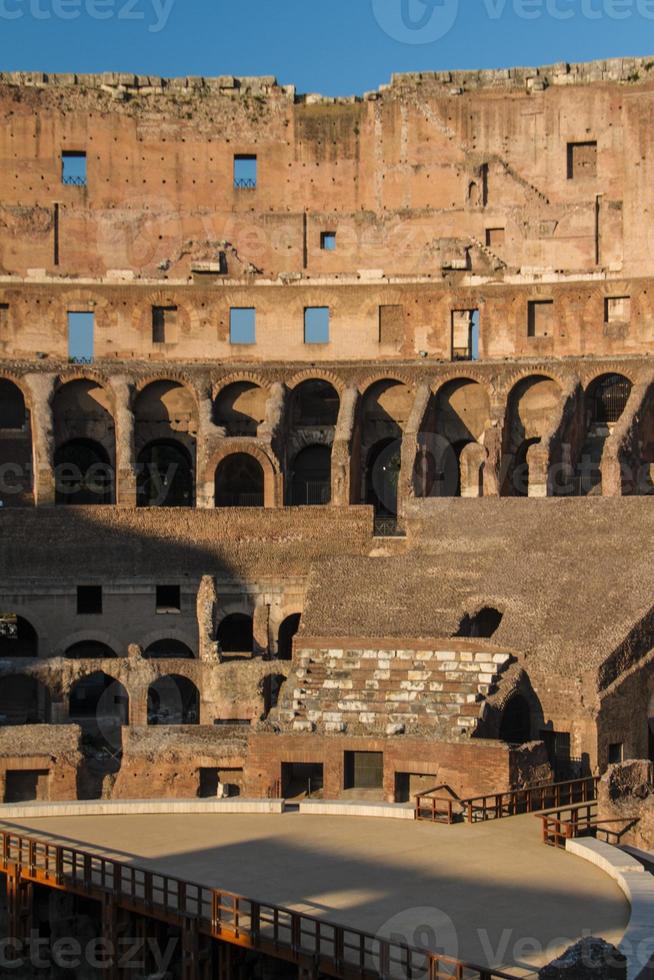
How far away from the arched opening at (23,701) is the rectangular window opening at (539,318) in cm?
1630

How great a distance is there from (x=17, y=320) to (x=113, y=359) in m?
2.80

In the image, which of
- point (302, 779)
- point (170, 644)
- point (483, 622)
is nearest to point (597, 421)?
point (483, 622)

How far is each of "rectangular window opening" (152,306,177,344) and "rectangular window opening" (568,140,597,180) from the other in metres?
12.0

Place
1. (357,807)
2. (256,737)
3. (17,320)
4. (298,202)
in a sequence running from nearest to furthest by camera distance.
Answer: (357,807) → (256,737) → (17,320) → (298,202)

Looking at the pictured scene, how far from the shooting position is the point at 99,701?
120 ft

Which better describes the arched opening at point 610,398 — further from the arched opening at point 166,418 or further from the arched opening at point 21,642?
the arched opening at point 21,642

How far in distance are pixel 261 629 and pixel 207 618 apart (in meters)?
1.83

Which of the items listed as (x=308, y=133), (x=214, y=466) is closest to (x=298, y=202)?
(x=308, y=133)

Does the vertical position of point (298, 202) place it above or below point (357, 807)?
above

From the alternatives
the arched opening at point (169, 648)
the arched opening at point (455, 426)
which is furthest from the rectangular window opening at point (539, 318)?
the arched opening at point (169, 648)

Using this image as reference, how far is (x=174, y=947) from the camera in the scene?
2144 cm

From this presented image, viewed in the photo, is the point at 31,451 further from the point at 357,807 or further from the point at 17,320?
the point at 357,807

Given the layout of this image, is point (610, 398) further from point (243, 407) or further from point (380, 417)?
point (243, 407)

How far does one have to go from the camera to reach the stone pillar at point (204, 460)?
3897cm
